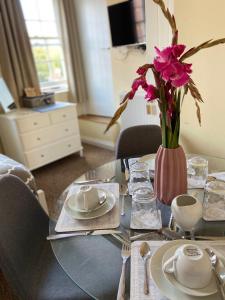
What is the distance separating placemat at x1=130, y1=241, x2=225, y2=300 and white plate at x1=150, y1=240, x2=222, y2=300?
2 cm

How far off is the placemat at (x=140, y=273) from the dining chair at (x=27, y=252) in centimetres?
28

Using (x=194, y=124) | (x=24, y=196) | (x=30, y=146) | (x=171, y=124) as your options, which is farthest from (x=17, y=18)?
(x=171, y=124)

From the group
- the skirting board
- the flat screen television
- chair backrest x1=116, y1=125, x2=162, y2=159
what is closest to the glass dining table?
chair backrest x1=116, y1=125, x2=162, y2=159

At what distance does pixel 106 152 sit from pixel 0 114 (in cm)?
158

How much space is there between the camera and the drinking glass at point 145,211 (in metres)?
0.92

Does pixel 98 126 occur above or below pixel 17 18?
below

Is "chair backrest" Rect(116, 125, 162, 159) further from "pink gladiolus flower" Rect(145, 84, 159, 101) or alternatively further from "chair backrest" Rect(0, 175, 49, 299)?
"pink gladiolus flower" Rect(145, 84, 159, 101)

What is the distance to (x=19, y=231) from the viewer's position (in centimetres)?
103

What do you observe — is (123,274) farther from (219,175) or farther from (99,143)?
(99,143)

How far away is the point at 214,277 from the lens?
2.15 feet

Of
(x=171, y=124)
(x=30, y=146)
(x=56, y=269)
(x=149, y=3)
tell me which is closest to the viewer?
(x=171, y=124)

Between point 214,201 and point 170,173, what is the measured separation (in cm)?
24

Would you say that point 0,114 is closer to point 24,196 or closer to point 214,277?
point 24,196

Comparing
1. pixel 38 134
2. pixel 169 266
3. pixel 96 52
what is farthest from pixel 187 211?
pixel 96 52
